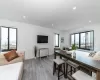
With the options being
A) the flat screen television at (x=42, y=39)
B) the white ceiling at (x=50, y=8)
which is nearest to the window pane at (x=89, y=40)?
the white ceiling at (x=50, y=8)

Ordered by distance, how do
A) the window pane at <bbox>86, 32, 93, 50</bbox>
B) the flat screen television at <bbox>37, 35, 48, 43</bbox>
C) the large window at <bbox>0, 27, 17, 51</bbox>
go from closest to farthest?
1. the large window at <bbox>0, 27, 17, 51</bbox>
2. the window pane at <bbox>86, 32, 93, 50</bbox>
3. the flat screen television at <bbox>37, 35, 48, 43</bbox>

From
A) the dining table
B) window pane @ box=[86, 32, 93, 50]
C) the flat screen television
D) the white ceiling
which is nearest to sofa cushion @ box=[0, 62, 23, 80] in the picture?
the dining table

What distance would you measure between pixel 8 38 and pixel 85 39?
5.76m

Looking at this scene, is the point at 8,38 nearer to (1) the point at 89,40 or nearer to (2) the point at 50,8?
(2) the point at 50,8

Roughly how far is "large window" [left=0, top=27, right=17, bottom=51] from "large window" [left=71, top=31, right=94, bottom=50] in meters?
5.29

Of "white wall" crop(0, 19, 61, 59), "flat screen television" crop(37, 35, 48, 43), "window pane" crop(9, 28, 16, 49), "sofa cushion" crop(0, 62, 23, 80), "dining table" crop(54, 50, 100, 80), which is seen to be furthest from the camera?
"flat screen television" crop(37, 35, 48, 43)

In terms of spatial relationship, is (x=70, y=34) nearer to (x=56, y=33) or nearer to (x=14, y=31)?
Result: (x=56, y=33)

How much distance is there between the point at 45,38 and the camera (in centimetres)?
599

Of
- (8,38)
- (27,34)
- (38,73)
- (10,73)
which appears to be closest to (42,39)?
(27,34)

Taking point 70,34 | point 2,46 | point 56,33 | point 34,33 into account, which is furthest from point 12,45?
point 70,34

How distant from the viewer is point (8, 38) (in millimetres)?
4352

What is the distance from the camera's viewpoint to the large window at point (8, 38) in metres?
4.15

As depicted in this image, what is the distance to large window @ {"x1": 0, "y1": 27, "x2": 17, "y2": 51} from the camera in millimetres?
4152

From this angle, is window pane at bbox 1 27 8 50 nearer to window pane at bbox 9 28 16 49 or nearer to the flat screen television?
window pane at bbox 9 28 16 49
